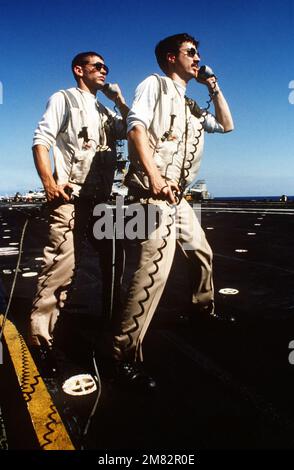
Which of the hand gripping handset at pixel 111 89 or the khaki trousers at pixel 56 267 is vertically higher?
the hand gripping handset at pixel 111 89

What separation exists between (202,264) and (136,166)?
1240 mm

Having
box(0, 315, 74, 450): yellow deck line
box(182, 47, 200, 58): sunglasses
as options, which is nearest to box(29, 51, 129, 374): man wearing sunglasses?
box(0, 315, 74, 450): yellow deck line

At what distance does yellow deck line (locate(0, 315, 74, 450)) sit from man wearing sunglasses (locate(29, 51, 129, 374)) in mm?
139

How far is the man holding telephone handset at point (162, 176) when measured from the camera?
2398 mm

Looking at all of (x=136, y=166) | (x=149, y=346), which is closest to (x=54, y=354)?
(x=149, y=346)

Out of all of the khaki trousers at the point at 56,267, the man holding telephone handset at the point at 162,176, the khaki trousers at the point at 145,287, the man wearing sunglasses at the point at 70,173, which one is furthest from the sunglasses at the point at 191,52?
the khaki trousers at the point at 56,267

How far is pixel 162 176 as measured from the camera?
106 inches

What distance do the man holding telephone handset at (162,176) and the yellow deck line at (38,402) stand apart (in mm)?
543

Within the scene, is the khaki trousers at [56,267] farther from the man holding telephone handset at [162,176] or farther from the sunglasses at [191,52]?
the sunglasses at [191,52]

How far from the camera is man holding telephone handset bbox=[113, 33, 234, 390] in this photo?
240 centimetres

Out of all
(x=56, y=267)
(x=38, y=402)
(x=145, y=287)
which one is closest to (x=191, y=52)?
(x=145, y=287)

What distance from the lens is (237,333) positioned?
10.4ft

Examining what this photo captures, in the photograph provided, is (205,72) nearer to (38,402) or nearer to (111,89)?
(111,89)
